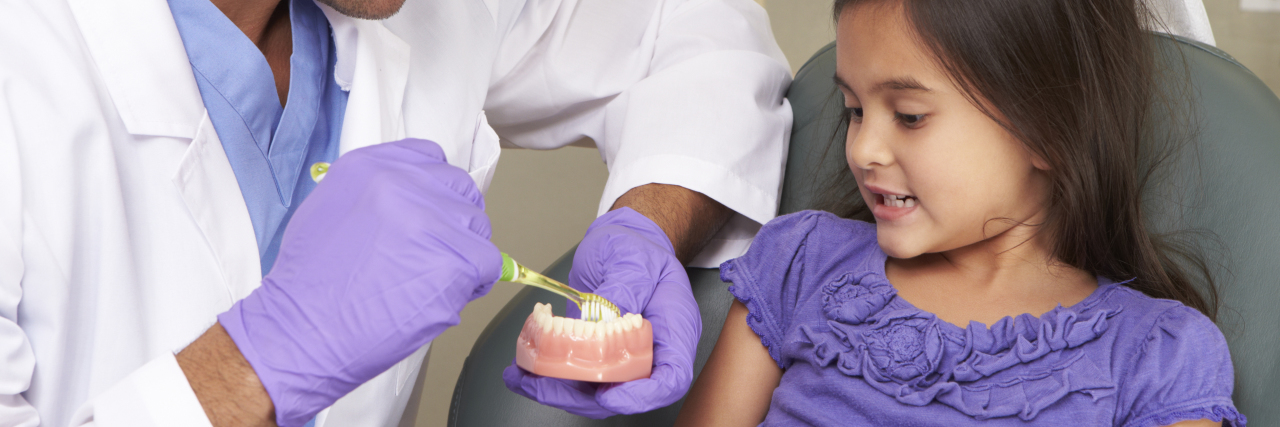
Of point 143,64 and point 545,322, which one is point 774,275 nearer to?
point 545,322

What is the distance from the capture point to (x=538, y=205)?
274 cm

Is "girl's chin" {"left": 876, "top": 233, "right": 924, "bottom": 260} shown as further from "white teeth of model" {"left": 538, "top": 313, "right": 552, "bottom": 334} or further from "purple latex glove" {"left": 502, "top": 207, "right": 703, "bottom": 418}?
"white teeth of model" {"left": 538, "top": 313, "right": 552, "bottom": 334}

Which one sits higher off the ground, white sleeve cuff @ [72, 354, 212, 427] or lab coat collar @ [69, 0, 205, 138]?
lab coat collar @ [69, 0, 205, 138]

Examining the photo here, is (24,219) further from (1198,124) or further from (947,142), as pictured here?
(1198,124)

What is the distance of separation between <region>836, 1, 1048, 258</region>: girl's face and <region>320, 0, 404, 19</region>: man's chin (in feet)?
1.81

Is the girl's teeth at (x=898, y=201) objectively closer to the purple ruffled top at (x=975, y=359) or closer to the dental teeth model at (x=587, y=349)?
the purple ruffled top at (x=975, y=359)

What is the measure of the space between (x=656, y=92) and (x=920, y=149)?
20.0 inches

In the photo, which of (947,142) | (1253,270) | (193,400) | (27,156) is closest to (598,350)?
(193,400)

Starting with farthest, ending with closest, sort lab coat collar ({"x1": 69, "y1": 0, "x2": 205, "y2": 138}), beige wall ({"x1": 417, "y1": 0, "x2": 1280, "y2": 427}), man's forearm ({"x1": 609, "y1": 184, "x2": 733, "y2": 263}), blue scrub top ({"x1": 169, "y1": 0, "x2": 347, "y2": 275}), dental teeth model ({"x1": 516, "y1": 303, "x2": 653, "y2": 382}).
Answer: beige wall ({"x1": 417, "y1": 0, "x2": 1280, "y2": 427})
man's forearm ({"x1": 609, "y1": 184, "x2": 733, "y2": 263})
blue scrub top ({"x1": 169, "y1": 0, "x2": 347, "y2": 275})
lab coat collar ({"x1": 69, "y1": 0, "x2": 205, "y2": 138})
dental teeth model ({"x1": 516, "y1": 303, "x2": 653, "y2": 382})

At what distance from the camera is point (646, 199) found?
1246 mm

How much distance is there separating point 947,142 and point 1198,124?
0.39 m

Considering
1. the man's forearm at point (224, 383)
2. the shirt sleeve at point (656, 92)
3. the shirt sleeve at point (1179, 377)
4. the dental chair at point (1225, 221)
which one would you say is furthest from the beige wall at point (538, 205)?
the man's forearm at point (224, 383)

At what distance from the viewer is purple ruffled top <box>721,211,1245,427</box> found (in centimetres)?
88

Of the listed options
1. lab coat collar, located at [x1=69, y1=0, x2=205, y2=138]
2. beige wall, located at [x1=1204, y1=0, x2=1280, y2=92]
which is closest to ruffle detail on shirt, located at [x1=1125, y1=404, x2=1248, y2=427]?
lab coat collar, located at [x1=69, y1=0, x2=205, y2=138]
